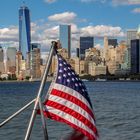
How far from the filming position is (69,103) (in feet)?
42.3

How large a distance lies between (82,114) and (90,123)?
0.30 m

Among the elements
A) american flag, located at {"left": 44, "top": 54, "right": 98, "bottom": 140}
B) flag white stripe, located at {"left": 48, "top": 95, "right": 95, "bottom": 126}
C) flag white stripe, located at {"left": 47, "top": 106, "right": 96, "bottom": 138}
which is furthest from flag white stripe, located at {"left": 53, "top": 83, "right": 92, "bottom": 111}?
flag white stripe, located at {"left": 47, "top": 106, "right": 96, "bottom": 138}

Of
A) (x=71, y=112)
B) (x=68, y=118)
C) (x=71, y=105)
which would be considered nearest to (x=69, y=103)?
(x=71, y=105)

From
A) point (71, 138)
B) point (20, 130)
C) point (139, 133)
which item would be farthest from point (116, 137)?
point (71, 138)

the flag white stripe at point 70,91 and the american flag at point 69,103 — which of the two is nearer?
the american flag at point 69,103

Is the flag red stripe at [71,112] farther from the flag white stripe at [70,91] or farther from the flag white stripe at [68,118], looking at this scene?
the flag white stripe at [70,91]

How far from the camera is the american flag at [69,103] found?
12.8m

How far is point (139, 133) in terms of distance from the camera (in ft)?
120

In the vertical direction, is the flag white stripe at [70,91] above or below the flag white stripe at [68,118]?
above

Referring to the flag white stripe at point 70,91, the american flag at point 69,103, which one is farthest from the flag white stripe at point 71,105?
the flag white stripe at point 70,91

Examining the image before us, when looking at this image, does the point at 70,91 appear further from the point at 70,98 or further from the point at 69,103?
the point at 69,103

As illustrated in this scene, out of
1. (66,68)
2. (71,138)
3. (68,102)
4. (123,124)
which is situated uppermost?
(66,68)

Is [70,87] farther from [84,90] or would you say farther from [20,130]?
[20,130]

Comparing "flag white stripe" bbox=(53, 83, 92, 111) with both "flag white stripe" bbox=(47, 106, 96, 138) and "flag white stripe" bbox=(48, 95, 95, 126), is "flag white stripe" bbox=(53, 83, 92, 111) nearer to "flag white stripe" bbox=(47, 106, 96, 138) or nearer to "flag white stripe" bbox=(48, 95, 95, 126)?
"flag white stripe" bbox=(48, 95, 95, 126)
